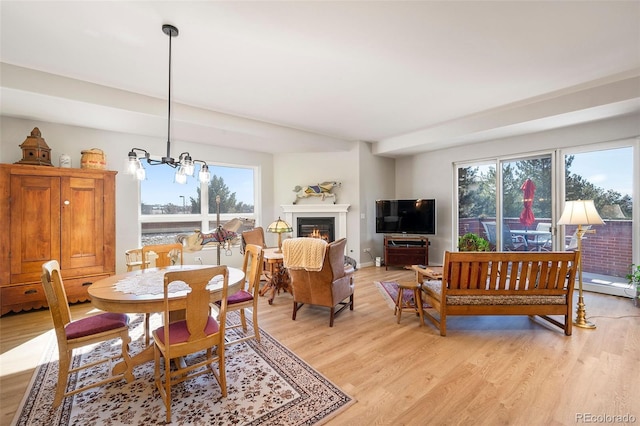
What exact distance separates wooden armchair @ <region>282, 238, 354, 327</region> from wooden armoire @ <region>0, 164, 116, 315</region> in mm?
2795

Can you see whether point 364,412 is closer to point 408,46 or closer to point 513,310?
point 513,310

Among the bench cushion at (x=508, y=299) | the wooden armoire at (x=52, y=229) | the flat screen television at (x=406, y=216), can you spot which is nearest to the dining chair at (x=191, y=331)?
the bench cushion at (x=508, y=299)

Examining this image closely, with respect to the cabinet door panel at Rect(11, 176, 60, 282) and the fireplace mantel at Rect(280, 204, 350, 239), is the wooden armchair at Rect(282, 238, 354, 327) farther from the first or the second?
the cabinet door panel at Rect(11, 176, 60, 282)

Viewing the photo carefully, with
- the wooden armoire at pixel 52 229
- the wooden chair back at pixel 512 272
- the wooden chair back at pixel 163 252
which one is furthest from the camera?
the wooden armoire at pixel 52 229

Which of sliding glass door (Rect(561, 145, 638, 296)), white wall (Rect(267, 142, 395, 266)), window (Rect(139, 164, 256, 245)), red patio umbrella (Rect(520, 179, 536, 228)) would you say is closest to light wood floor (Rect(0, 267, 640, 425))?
sliding glass door (Rect(561, 145, 638, 296))

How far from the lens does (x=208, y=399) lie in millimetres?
1908

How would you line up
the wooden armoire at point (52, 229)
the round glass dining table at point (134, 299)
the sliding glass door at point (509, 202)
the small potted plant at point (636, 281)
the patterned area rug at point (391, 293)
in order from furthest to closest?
the sliding glass door at point (509, 202) < the patterned area rug at point (391, 293) < the small potted plant at point (636, 281) < the wooden armoire at point (52, 229) < the round glass dining table at point (134, 299)

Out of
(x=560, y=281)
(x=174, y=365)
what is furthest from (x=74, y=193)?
(x=560, y=281)

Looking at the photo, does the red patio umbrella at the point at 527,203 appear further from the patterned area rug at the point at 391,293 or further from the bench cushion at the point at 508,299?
the patterned area rug at the point at 391,293

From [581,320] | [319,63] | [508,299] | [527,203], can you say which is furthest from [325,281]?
[527,203]

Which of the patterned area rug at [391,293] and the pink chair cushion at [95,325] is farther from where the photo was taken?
the patterned area rug at [391,293]

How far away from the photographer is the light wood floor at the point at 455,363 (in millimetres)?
1781

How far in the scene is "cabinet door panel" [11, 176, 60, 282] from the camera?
11.0 feet

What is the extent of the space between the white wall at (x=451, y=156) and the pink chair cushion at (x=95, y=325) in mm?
5702
